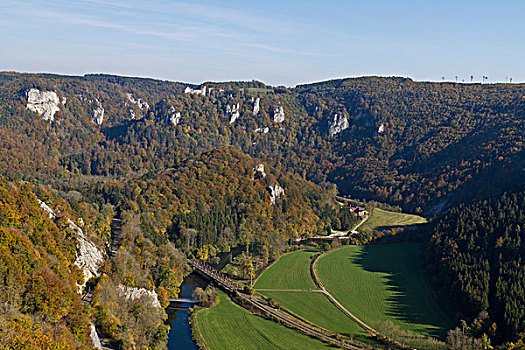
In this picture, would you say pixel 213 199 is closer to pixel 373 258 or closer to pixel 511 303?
pixel 373 258

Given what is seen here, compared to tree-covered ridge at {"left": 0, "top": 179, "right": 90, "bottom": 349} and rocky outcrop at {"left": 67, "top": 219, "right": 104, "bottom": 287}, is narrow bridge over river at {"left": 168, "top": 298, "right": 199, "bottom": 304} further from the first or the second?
tree-covered ridge at {"left": 0, "top": 179, "right": 90, "bottom": 349}

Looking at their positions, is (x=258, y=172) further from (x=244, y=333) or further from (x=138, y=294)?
(x=244, y=333)

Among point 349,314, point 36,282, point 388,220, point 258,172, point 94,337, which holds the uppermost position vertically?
point 258,172

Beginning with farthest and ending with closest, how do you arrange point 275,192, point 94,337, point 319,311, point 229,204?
point 275,192, point 229,204, point 319,311, point 94,337

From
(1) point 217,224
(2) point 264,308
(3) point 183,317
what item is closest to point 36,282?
(3) point 183,317

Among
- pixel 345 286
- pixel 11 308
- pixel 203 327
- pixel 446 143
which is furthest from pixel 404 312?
pixel 446 143

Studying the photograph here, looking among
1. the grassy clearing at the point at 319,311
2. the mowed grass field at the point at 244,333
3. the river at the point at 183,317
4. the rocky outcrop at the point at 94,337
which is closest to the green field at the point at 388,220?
the river at the point at 183,317

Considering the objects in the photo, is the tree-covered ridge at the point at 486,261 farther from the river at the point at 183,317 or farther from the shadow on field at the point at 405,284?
the river at the point at 183,317
